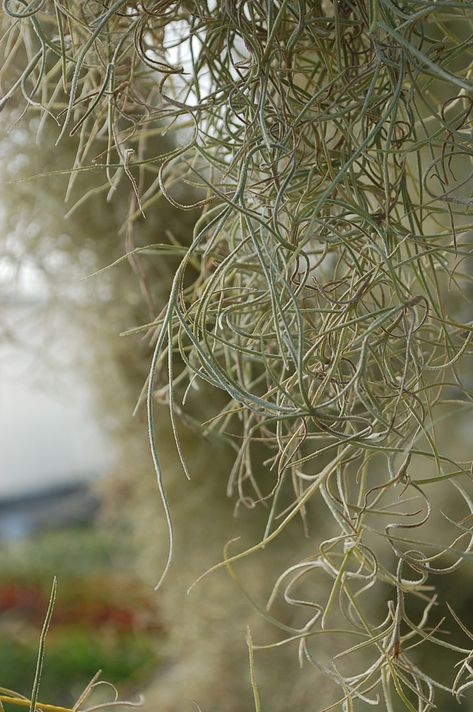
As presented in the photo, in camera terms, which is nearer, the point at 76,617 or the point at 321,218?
the point at 321,218

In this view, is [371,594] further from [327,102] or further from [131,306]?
[327,102]

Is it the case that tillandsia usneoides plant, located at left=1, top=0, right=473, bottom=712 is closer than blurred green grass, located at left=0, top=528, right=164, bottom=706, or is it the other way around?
tillandsia usneoides plant, located at left=1, top=0, right=473, bottom=712

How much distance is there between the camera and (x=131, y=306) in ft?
2.11

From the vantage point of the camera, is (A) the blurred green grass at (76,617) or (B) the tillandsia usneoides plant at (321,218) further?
(A) the blurred green grass at (76,617)

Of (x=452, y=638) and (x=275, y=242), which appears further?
(x=452, y=638)

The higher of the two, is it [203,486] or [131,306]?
[131,306]

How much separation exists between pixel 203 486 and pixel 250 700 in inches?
9.4

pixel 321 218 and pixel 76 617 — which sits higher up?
pixel 321 218

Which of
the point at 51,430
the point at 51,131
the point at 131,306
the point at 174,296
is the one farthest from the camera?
the point at 51,430

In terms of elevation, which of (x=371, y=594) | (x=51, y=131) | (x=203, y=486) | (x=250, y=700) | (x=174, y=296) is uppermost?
(x=51, y=131)

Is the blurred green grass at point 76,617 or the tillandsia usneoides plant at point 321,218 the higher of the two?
the tillandsia usneoides plant at point 321,218

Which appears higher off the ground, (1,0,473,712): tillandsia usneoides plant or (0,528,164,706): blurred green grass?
(1,0,473,712): tillandsia usneoides plant

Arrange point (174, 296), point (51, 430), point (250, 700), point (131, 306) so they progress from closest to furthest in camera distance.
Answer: point (174, 296)
point (131, 306)
point (250, 700)
point (51, 430)

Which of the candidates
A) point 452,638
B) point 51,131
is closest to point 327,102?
point 51,131
